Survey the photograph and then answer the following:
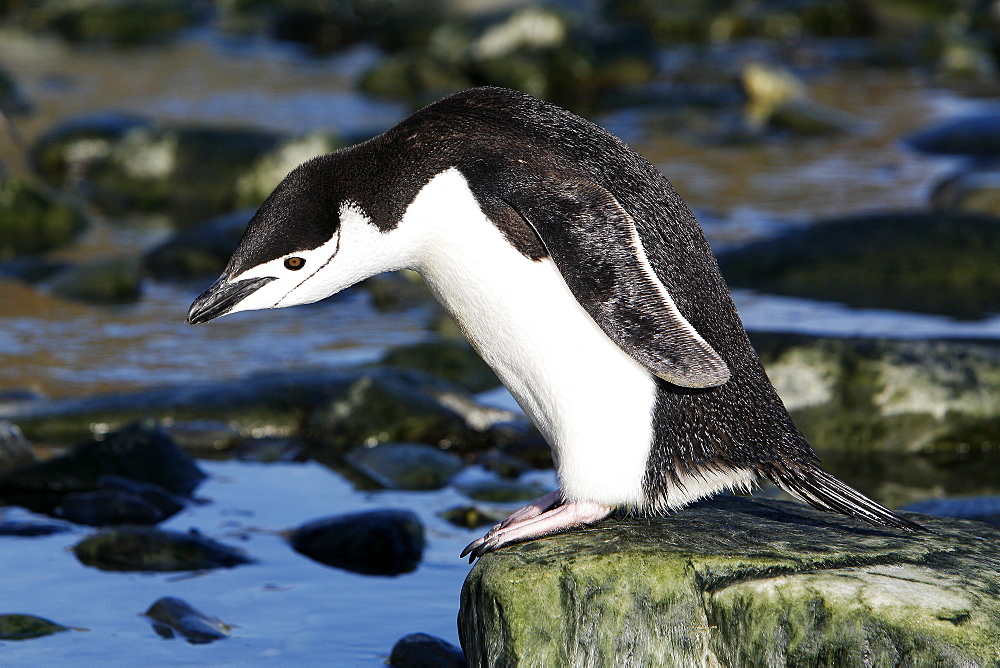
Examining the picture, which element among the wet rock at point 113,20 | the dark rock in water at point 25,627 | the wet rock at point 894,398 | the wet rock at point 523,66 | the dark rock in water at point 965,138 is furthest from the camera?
the wet rock at point 113,20

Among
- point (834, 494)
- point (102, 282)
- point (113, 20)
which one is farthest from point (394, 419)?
point (113, 20)

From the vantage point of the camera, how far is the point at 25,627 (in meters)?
3.63

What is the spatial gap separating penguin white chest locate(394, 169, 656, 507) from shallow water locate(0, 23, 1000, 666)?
2.88 feet

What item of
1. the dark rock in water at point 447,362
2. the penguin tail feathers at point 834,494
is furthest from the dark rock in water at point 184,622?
the dark rock in water at point 447,362

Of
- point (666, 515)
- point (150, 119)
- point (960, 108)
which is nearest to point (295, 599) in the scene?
point (666, 515)

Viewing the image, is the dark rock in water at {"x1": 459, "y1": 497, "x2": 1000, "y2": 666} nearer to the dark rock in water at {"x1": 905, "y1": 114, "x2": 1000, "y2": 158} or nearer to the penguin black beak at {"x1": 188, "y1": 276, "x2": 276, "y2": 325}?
the penguin black beak at {"x1": 188, "y1": 276, "x2": 276, "y2": 325}

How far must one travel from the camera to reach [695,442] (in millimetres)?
3156

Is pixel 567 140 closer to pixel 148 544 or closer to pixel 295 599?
pixel 295 599

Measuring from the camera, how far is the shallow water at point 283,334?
3797 millimetres

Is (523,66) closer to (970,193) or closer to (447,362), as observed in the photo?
(970,193)

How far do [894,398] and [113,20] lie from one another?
1400cm

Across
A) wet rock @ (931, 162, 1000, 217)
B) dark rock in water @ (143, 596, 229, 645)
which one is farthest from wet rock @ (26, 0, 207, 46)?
dark rock in water @ (143, 596, 229, 645)

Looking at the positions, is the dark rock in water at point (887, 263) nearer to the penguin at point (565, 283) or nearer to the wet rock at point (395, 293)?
the wet rock at point (395, 293)

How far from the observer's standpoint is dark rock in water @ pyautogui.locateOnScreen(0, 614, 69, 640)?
3600mm
